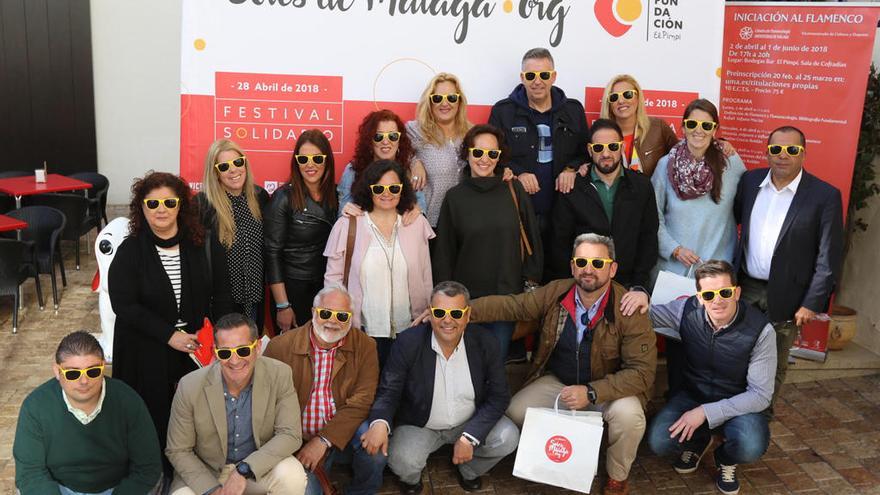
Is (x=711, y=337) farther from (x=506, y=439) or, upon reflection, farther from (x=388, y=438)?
(x=388, y=438)

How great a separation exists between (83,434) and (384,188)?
1943mm

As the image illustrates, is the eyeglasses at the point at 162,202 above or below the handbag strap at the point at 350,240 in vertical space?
above

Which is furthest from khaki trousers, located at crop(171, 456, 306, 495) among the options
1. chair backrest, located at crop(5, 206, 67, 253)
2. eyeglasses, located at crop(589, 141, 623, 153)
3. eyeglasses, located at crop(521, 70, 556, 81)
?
chair backrest, located at crop(5, 206, 67, 253)

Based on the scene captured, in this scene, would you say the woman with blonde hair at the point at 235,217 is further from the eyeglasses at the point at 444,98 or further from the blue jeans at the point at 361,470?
the eyeglasses at the point at 444,98

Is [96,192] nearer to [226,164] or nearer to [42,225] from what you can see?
[42,225]

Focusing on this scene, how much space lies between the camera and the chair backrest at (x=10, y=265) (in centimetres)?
682

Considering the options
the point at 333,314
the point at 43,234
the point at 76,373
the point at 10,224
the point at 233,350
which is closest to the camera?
the point at 76,373

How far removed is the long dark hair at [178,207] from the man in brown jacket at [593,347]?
5.20ft

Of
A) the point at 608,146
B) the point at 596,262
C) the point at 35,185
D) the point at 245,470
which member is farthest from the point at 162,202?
the point at 35,185

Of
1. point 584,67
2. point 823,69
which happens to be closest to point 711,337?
point 584,67

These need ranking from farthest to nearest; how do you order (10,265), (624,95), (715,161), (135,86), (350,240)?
1. (135,86)
2. (10,265)
3. (624,95)
4. (715,161)
5. (350,240)

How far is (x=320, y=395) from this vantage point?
14.2 feet

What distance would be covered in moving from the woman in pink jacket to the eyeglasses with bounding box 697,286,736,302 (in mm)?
1534

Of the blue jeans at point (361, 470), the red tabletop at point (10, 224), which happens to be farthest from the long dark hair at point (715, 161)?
the red tabletop at point (10, 224)
